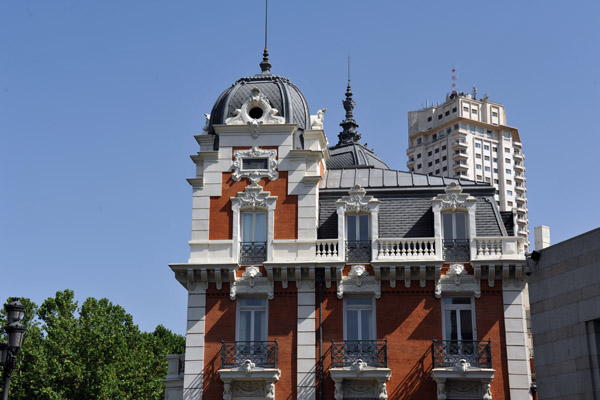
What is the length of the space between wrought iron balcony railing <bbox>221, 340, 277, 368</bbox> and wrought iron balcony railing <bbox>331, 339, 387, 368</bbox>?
2.25 metres

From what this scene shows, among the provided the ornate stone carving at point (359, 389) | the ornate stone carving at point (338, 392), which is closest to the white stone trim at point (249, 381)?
the ornate stone carving at point (338, 392)

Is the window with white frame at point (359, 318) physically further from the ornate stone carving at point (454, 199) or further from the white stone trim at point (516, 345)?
the white stone trim at point (516, 345)

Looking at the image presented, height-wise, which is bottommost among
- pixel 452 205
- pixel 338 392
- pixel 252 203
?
pixel 338 392

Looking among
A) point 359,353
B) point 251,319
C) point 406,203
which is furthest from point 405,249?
point 251,319

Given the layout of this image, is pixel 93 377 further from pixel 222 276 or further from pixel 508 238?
pixel 508 238

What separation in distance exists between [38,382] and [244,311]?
745 inches

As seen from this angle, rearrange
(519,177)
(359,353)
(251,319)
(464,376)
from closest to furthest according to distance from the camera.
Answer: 1. (464,376)
2. (359,353)
3. (251,319)
4. (519,177)

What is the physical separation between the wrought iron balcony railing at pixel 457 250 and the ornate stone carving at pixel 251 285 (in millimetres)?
6777

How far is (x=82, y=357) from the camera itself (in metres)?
46.0

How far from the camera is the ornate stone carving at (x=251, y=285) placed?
1215 inches

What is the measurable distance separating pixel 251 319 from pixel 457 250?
323 inches

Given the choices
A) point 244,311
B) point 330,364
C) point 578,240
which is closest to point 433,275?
point 330,364

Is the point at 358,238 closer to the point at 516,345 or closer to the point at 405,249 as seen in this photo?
the point at 405,249

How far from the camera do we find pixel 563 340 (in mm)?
21953
